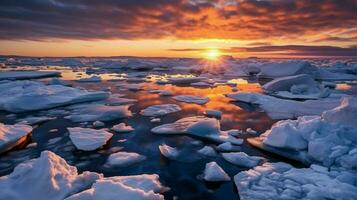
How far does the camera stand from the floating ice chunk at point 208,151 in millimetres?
5164

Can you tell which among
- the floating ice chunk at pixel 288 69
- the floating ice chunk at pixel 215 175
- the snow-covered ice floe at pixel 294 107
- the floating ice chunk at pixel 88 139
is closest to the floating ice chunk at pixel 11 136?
the floating ice chunk at pixel 88 139

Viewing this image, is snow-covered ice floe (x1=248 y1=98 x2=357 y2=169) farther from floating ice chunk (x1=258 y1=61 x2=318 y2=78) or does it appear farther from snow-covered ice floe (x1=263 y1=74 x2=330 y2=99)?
floating ice chunk (x1=258 y1=61 x2=318 y2=78)

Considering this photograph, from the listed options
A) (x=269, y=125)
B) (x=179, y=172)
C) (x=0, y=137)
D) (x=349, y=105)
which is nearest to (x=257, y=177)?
(x=179, y=172)

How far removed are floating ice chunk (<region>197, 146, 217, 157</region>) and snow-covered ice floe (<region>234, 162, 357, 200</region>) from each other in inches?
37.4

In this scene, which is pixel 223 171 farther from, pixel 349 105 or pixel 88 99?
pixel 88 99

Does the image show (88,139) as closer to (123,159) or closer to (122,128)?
(123,159)

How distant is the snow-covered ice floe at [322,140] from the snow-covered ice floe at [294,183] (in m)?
0.30

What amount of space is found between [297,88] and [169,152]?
32.4 feet

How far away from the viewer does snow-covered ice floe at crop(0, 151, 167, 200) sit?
A: 3119 mm

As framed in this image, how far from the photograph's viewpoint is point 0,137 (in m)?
5.04

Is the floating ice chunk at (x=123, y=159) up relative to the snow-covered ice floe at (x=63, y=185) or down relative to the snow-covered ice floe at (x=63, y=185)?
down

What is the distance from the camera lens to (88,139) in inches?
212

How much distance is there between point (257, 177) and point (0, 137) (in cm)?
446

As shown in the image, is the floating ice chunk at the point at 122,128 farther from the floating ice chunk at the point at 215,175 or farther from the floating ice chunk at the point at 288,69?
Result: the floating ice chunk at the point at 288,69
